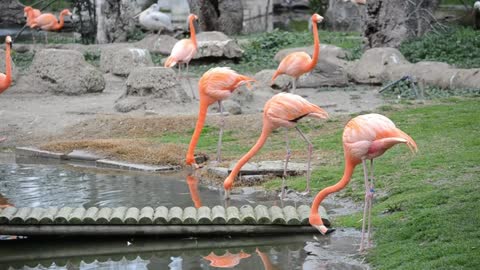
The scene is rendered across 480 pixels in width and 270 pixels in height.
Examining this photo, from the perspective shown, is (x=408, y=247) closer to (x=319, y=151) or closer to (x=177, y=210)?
(x=177, y=210)

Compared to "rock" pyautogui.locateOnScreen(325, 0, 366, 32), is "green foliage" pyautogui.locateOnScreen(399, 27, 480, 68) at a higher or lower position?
higher

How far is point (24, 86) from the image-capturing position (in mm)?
14961

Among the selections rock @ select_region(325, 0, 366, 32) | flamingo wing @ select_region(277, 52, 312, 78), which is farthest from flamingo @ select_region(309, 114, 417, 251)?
rock @ select_region(325, 0, 366, 32)

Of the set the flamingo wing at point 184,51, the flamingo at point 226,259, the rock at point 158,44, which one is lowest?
the rock at point 158,44

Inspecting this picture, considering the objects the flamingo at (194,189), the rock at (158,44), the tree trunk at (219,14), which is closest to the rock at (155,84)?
the flamingo at (194,189)

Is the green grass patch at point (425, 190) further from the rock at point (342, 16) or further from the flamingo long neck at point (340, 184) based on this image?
the rock at point (342, 16)

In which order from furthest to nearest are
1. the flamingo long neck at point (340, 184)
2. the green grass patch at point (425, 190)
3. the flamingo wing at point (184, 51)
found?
the flamingo wing at point (184, 51) < the flamingo long neck at point (340, 184) < the green grass patch at point (425, 190)

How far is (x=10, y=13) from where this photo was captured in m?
29.6

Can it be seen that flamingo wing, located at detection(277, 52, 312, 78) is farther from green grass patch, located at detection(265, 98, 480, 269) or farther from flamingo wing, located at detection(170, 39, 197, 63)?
flamingo wing, located at detection(170, 39, 197, 63)

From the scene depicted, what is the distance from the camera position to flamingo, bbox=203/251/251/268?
6.37 m

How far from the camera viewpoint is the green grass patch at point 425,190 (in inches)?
235

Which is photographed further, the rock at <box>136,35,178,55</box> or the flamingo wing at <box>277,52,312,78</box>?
the rock at <box>136,35,178,55</box>

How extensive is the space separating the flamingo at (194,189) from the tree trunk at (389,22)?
876cm

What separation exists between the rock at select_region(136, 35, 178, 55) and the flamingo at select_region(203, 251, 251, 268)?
43.0 ft
